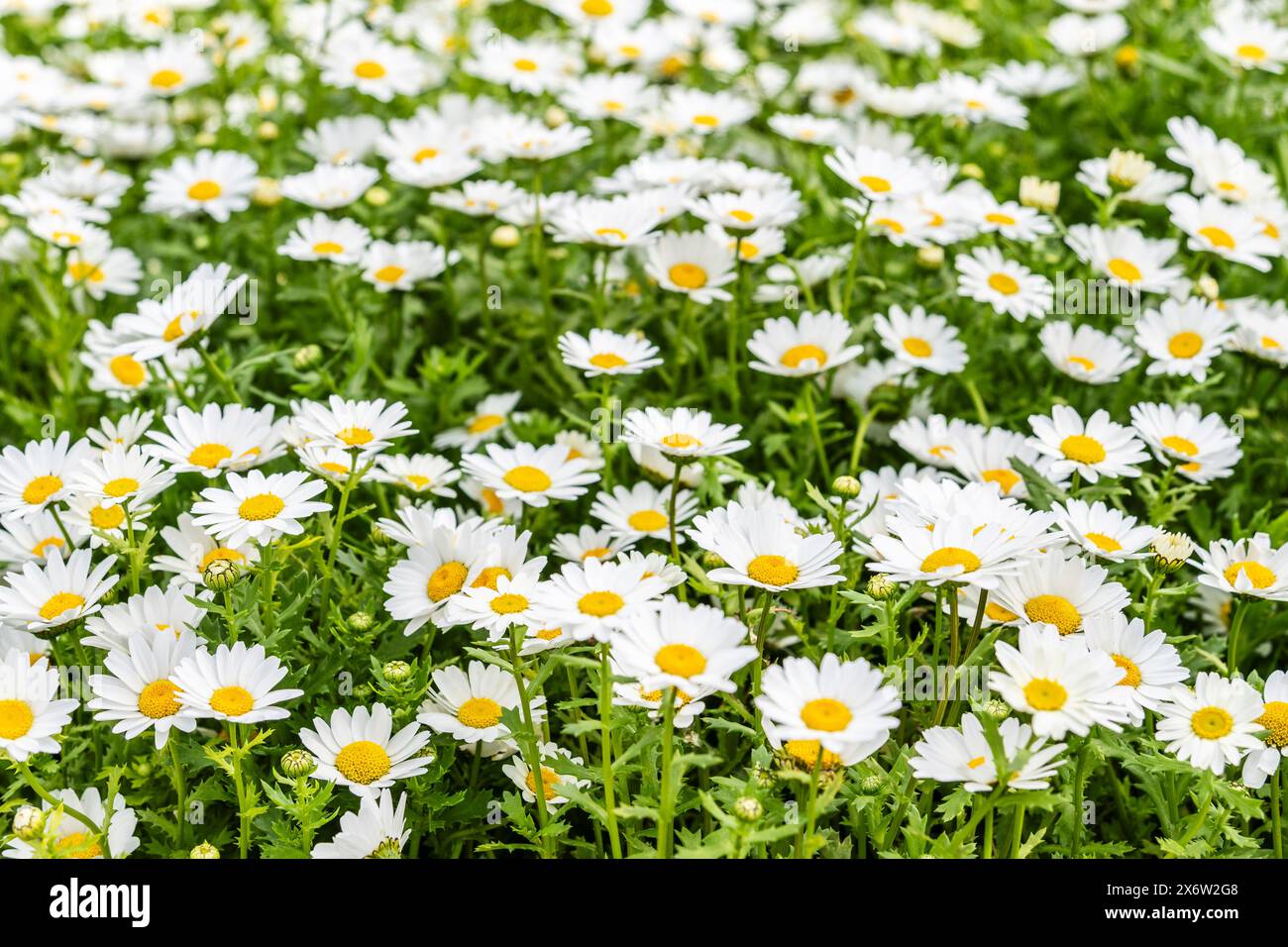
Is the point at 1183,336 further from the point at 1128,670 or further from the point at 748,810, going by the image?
the point at 748,810

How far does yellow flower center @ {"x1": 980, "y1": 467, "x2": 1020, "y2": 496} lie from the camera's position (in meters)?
2.97

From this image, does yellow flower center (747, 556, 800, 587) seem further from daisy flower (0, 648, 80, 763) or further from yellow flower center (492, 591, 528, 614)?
Result: daisy flower (0, 648, 80, 763)

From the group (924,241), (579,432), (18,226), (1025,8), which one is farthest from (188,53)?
(1025,8)

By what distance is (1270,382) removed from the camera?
3732mm

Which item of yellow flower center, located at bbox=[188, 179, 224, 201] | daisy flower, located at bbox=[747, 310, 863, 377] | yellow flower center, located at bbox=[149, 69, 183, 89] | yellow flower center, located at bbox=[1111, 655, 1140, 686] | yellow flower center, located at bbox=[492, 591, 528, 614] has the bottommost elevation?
yellow flower center, located at bbox=[1111, 655, 1140, 686]

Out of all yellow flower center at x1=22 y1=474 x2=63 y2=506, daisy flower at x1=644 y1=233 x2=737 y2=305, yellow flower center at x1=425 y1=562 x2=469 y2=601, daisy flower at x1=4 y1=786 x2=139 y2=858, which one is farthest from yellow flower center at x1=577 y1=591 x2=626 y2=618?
daisy flower at x1=644 y1=233 x2=737 y2=305

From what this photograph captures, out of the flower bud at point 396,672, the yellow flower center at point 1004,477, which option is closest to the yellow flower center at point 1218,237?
the yellow flower center at point 1004,477

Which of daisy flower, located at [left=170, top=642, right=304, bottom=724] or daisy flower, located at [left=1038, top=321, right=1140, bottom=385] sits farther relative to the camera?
daisy flower, located at [left=1038, top=321, right=1140, bottom=385]

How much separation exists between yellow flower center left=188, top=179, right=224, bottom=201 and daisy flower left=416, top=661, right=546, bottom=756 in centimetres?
197

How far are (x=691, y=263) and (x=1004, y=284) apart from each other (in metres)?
0.80

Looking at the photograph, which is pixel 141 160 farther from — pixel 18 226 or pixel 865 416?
pixel 865 416

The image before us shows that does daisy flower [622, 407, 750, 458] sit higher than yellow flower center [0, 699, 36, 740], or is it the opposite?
daisy flower [622, 407, 750, 458]

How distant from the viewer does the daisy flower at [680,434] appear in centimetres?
264

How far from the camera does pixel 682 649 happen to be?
6.85 ft
